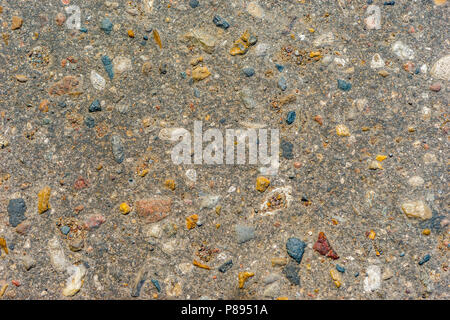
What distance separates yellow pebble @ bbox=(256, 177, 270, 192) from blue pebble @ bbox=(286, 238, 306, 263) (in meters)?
0.38

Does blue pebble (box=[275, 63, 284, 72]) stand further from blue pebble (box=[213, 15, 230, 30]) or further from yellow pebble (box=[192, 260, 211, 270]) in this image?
yellow pebble (box=[192, 260, 211, 270])

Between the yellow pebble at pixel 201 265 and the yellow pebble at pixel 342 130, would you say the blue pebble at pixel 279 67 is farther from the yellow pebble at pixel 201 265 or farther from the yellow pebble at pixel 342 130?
the yellow pebble at pixel 201 265

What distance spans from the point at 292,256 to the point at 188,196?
2.61 ft

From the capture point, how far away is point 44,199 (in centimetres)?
244

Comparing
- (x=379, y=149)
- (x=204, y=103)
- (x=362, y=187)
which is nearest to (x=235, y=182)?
(x=204, y=103)

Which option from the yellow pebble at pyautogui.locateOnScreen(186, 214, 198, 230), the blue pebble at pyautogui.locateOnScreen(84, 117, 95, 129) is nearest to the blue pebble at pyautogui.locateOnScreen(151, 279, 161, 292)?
the yellow pebble at pyautogui.locateOnScreen(186, 214, 198, 230)

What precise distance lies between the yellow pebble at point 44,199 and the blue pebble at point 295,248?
5.35 ft

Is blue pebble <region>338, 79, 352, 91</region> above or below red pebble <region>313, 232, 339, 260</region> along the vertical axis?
above

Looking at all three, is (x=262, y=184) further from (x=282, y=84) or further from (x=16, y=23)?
(x=16, y=23)

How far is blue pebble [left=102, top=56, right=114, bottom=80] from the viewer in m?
2.55

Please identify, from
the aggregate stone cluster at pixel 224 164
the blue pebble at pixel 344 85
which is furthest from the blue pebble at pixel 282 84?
the blue pebble at pixel 344 85

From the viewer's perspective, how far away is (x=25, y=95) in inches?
99.7

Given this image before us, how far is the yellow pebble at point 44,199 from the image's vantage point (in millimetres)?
2438

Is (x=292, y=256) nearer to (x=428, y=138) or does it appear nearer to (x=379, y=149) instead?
(x=379, y=149)
